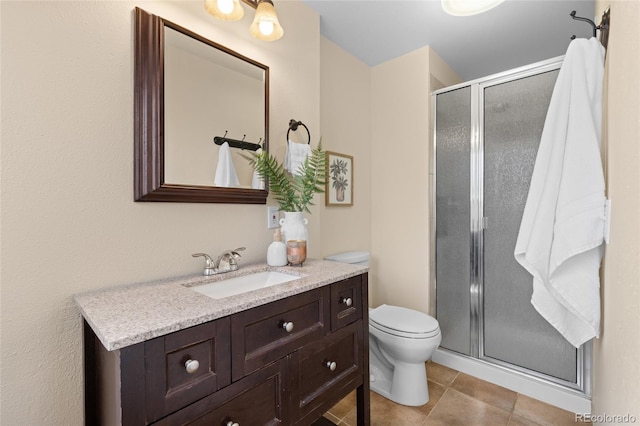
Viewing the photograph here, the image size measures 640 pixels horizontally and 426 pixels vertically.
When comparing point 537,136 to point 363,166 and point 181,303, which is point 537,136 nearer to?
point 363,166

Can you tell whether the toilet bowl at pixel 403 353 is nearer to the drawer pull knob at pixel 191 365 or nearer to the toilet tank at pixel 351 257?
the toilet tank at pixel 351 257

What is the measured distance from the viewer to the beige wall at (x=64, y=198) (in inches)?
35.9

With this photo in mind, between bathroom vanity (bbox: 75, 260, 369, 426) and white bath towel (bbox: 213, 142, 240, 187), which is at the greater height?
white bath towel (bbox: 213, 142, 240, 187)

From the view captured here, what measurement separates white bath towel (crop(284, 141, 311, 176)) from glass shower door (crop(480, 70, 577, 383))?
4.47 feet

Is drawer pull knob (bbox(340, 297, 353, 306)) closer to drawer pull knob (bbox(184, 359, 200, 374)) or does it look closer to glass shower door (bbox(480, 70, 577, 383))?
drawer pull knob (bbox(184, 359, 200, 374))

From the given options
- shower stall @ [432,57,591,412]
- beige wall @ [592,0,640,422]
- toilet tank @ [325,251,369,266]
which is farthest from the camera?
toilet tank @ [325,251,369,266]

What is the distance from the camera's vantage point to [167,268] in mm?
1249

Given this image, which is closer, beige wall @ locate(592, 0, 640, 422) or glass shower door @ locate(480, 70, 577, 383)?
beige wall @ locate(592, 0, 640, 422)

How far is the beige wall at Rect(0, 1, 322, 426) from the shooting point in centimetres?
91

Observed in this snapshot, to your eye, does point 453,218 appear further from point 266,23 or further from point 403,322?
point 266,23

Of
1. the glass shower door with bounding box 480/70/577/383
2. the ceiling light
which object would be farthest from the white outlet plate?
the glass shower door with bounding box 480/70/577/383

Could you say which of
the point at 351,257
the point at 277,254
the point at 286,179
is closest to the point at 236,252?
the point at 277,254

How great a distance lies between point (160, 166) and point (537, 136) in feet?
7.24

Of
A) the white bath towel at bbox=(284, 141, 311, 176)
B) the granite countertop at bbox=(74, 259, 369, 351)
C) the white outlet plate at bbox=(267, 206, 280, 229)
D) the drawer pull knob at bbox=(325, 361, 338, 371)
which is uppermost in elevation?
the white bath towel at bbox=(284, 141, 311, 176)
